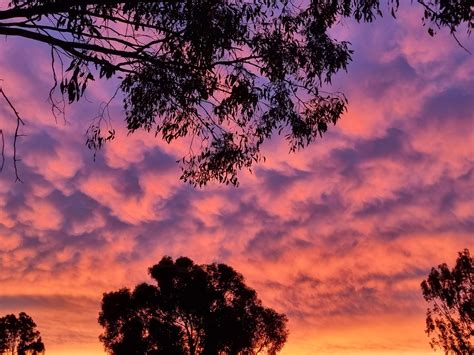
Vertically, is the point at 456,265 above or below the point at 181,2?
above

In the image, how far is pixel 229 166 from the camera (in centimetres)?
1528

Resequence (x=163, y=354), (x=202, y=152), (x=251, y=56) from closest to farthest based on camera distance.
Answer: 1. (x=251, y=56)
2. (x=202, y=152)
3. (x=163, y=354)

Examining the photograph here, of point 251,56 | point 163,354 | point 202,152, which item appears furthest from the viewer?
point 163,354

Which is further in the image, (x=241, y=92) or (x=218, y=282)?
(x=218, y=282)

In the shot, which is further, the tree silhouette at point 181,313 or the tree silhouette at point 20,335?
the tree silhouette at point 20,335

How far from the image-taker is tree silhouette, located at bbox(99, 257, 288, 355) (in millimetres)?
41188

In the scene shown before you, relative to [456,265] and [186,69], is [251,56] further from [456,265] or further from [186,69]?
[456,265]

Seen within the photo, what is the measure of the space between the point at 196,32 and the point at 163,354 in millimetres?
32899

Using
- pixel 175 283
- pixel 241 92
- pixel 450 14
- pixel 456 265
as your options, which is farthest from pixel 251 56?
pixel 175 283

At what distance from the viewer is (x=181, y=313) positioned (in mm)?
41906

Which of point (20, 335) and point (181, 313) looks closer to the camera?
point (181, 313)

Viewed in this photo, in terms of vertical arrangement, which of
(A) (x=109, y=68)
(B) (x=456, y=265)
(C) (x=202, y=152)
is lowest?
(A) (x=109, y=68)

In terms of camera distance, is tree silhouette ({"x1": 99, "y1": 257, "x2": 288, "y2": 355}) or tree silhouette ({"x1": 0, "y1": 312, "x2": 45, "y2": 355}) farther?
tree silhouette ({"x1": 0, "y1": 312, "x2": 45, "y2": 355})

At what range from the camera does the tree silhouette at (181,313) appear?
41188 millimetres
